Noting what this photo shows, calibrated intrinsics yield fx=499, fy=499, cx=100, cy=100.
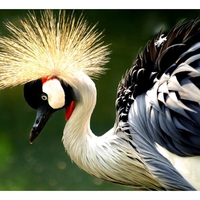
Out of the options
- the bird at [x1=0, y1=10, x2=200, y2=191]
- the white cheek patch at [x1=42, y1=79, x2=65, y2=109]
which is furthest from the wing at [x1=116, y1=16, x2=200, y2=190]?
the white cheek patch at [x1=42, y1=79, x2=65, y2=109]

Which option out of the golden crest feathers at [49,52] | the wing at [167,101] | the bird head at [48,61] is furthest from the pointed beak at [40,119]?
the wing at [167,101]

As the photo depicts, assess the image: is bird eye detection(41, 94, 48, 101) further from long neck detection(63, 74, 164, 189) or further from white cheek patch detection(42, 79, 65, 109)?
long neck detection(63, 74, 164, 189)

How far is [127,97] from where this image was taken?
1.88m

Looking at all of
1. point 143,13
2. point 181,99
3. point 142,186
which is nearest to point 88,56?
point 181,99

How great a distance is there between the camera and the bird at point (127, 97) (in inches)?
66.7

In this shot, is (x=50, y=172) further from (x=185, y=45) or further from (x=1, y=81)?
(x=185, y=45)

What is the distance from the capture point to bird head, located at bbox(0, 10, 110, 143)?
187 cm

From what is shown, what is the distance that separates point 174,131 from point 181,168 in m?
0.13

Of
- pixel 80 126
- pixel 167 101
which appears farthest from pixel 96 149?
pixel 167 101

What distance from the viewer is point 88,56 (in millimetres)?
1902

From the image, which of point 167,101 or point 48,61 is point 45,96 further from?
point 167,101

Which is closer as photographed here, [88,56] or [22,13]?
[88,56]

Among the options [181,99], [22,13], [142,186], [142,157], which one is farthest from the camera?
[22,13]

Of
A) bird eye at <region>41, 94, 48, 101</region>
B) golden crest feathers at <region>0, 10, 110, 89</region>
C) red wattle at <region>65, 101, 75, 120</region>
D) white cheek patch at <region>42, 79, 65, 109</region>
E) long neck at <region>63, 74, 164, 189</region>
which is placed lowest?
long neck at <region>63, 74, 164, 189</region>
